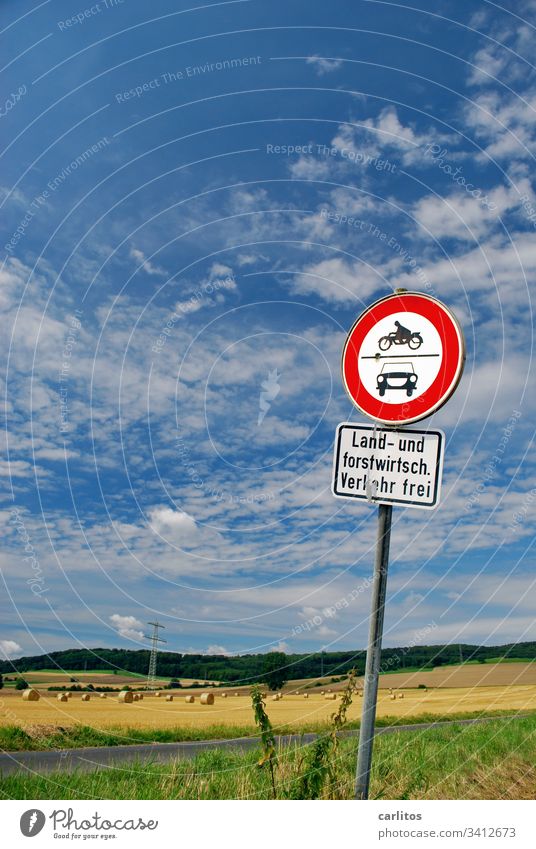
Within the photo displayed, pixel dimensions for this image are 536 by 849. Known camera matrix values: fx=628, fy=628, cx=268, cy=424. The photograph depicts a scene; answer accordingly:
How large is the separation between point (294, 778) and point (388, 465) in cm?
243

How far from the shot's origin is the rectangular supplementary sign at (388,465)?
3807 mm

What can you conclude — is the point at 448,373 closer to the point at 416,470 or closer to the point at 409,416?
the point at 409,416

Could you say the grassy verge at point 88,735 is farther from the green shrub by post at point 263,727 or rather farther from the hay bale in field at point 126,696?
the hay bale in field at point 126,696

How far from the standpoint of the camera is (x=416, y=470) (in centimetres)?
384

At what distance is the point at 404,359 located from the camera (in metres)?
3.97

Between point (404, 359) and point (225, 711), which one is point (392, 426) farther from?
point (225, 711)

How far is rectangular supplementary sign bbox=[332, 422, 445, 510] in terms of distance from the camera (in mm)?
3807

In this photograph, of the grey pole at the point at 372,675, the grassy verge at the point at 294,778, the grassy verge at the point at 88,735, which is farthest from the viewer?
the grassy verge at the point at 88,735

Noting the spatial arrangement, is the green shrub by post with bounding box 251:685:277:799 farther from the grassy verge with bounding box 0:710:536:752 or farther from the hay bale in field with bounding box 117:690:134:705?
the hay bale in field with bounding box 117:690:134:705

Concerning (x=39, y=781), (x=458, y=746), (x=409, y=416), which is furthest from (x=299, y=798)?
(x=458, y=746)

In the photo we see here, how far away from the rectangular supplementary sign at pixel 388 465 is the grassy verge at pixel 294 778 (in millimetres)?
2140

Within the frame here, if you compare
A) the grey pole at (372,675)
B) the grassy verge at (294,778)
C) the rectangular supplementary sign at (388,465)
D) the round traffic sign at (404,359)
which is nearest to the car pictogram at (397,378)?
the round traffic sign at (404,359)

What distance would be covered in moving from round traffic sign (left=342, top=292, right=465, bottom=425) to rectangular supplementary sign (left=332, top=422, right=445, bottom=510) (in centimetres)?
12
